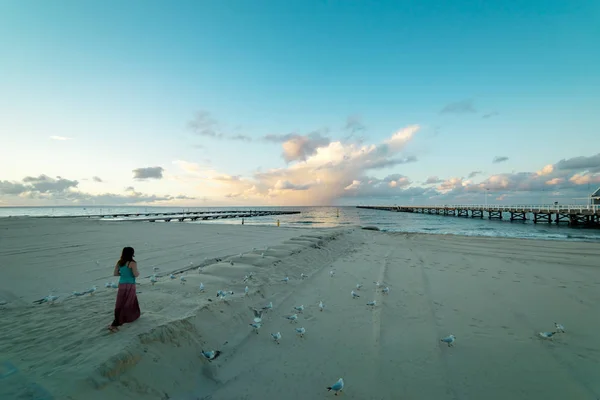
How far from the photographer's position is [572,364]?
5.10 m

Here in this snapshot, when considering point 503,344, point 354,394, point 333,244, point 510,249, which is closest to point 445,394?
point 354,394

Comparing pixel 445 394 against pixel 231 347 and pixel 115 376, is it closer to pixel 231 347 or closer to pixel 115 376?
pixel 231 347

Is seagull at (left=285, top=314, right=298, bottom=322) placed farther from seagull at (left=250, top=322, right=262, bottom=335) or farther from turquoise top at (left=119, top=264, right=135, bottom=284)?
turquoise top at (left=119, top=264, right=135, bottom=284)

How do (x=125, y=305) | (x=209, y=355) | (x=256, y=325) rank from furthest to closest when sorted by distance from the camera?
(x=256, y=325) → (x=125, y=305) → (x=209, y=355)

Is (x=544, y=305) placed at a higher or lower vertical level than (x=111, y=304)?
lower

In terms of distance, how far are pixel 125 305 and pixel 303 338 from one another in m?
3.74

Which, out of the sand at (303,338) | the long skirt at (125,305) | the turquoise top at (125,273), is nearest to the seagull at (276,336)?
the sand at (303,338)

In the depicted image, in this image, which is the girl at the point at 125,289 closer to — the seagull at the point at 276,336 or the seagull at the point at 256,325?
the seagull at the point at 256,325

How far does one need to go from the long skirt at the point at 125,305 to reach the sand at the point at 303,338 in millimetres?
229

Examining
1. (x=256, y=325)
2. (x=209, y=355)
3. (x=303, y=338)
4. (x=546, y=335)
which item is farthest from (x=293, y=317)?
(x=546, y=335)

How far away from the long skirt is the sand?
9.0 inches

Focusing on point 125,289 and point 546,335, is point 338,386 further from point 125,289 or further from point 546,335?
point 546,335

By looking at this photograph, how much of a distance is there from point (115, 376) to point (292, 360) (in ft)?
9.66

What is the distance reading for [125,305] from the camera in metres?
5.09
